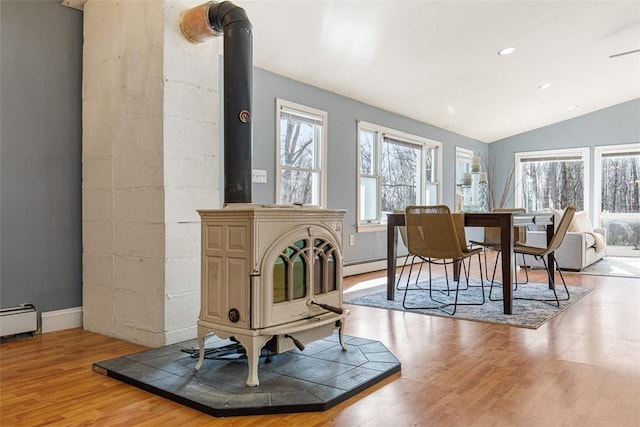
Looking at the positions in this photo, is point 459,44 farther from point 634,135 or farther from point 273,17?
point 634,135

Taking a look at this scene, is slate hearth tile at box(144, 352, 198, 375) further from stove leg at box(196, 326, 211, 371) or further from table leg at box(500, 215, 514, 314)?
table leg at box(500, 215, 514, 314)

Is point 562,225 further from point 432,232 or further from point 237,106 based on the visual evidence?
point 237,106

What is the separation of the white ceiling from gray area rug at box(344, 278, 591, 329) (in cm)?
232

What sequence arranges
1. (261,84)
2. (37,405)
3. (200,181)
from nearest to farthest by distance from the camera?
(37,405), (200,181), (261,84)

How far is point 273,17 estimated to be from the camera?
11.8 ft

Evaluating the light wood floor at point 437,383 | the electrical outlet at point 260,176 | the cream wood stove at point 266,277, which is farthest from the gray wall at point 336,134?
the cream wood stove at point 266,277

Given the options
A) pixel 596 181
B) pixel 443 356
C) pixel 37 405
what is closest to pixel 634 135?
pixel 596 181

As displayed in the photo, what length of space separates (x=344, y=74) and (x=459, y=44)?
120 centimetres

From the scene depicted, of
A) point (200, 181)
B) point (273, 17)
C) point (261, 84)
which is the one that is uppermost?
point (273, 17)

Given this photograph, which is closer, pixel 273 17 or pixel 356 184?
pixel 273 17

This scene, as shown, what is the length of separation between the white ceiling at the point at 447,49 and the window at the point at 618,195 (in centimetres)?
155

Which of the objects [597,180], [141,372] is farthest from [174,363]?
[597,180]

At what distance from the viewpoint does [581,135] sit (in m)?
8.59

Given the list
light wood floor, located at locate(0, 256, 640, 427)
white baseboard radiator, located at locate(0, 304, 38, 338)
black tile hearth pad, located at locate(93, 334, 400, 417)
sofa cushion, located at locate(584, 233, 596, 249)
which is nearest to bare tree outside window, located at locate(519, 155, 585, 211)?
sofa cushion, located at locate(584, 233, 596, 249)
